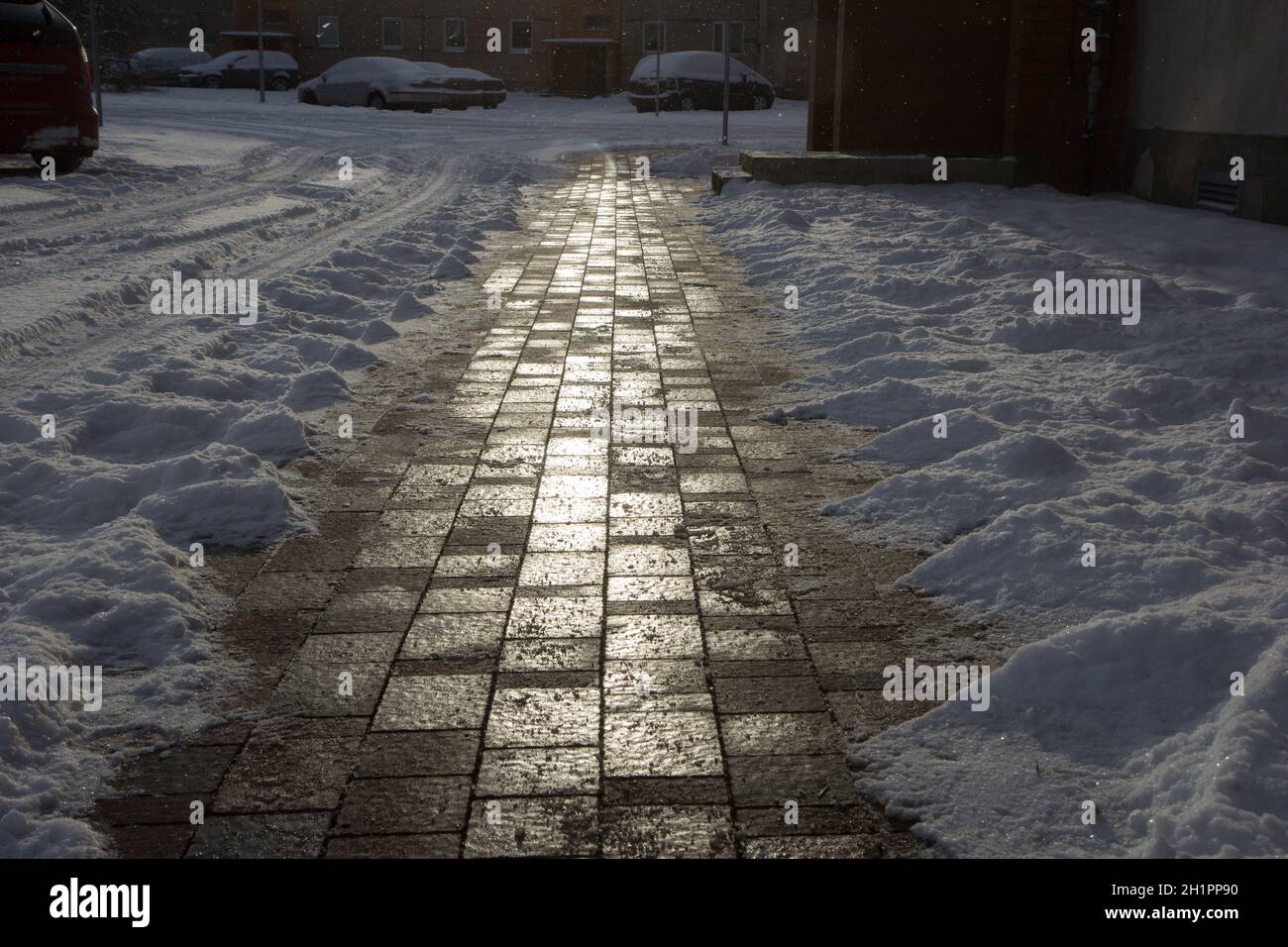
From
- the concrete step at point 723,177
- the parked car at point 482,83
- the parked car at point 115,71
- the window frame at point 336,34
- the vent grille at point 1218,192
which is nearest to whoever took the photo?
the vent grille at point 1218,192

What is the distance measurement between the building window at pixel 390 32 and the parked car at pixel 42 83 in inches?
1321

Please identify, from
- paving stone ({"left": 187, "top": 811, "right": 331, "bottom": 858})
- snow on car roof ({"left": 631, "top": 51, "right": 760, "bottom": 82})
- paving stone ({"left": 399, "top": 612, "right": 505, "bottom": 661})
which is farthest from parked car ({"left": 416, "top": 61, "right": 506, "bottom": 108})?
paving stone ({"left": 187, "top": 811, "right": 331, "bottom": 858})

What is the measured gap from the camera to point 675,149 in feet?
74.5

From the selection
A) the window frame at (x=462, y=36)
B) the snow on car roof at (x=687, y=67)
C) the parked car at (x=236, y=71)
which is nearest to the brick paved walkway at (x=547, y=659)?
the snow on car roof at (x=687, y=67)

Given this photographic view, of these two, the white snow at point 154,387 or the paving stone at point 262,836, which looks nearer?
the paving stone at point 262,836

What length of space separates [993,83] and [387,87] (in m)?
20.6

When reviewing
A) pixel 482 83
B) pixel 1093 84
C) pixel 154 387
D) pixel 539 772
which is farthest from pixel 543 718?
pixel 482 83

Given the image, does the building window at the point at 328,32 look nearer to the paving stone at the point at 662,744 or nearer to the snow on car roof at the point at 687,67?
the snow on car roof at the point at 687,67

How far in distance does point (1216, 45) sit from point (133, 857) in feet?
38.9

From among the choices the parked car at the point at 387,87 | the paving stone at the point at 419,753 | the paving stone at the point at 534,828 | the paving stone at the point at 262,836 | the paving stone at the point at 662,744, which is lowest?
the paving stone at the point at 262,836

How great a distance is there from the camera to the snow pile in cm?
266

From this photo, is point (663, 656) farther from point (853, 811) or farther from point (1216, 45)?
point (1216, 45)

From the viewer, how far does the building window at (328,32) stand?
4378cm

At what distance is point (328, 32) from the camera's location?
1731 inches
